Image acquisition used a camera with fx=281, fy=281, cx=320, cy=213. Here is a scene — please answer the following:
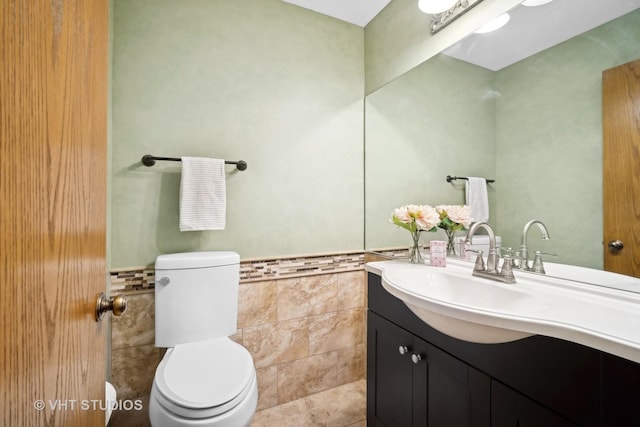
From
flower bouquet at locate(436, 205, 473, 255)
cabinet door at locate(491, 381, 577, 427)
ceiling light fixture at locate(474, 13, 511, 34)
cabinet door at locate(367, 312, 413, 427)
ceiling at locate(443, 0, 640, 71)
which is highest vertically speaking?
ceiling light fixture at locate(474, 13, 511, 34)

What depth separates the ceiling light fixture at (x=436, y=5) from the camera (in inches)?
50.2

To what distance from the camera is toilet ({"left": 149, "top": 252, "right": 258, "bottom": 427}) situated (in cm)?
95

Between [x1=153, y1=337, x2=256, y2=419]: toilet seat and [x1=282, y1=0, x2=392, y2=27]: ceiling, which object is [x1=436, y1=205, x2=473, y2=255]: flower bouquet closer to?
[x1=153, y1=337, x2=256, y2=419]: toilet seat

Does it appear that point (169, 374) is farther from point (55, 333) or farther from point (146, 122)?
point (146, 122)

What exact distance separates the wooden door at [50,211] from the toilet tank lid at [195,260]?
0.74 metres

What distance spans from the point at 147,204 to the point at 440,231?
1517 millimetres

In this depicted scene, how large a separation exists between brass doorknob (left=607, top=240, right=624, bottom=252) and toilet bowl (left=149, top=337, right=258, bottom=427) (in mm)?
1303

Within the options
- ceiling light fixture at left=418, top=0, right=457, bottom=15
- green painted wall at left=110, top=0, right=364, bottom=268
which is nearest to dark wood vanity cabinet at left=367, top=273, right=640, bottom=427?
green painted wall at left=110, top=0, right=364, bottom=268

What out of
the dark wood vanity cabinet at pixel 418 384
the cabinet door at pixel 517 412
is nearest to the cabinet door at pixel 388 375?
the dark wood vanity cabinet at pixel 418 384

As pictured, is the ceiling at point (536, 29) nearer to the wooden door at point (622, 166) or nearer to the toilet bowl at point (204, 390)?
the wooden door at point (622, 166)

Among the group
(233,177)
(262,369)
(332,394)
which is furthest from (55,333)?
(332,394)

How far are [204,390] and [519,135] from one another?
5.01 ft

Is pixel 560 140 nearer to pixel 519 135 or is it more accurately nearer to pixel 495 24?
pixel 519 135

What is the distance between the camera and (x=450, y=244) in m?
1.45
